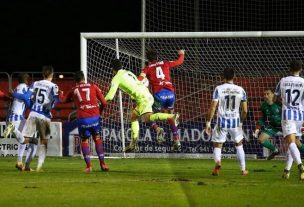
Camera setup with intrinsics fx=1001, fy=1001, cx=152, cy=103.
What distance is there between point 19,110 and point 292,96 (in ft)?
27.1

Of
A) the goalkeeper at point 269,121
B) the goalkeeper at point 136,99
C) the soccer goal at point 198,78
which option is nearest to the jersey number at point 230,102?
the goalkeeper at point 136,99

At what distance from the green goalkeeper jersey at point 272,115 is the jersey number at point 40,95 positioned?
722 centimetres

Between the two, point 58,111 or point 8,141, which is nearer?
point 8,141

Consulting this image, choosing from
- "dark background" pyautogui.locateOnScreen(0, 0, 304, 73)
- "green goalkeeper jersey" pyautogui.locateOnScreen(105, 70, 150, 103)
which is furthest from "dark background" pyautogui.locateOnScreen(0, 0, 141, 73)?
"green goalkeeper jersey" pyautogui.locateOnScreen(105, 70, 150, 103)

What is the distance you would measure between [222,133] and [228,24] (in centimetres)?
2204

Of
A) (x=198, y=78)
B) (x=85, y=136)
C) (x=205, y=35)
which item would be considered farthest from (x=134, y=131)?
(x=198, y=78)

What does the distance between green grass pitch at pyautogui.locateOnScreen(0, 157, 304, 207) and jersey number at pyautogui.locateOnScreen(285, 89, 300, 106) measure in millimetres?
1429

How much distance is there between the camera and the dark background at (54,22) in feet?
143

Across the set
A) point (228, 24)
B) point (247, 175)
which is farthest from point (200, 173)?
point (228, 24)

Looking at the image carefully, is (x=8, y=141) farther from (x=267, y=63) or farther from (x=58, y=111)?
(x=267, y=63)

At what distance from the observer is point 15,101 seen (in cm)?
2414

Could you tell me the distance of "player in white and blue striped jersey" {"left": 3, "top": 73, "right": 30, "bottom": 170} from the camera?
864 inches

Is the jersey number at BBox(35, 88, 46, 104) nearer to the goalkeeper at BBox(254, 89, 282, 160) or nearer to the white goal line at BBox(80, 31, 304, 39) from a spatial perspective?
the white goal line at BBox(80, 31, 304, 39)

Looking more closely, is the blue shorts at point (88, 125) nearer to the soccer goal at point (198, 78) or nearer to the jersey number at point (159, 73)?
the jersey number at point (159, 73)
